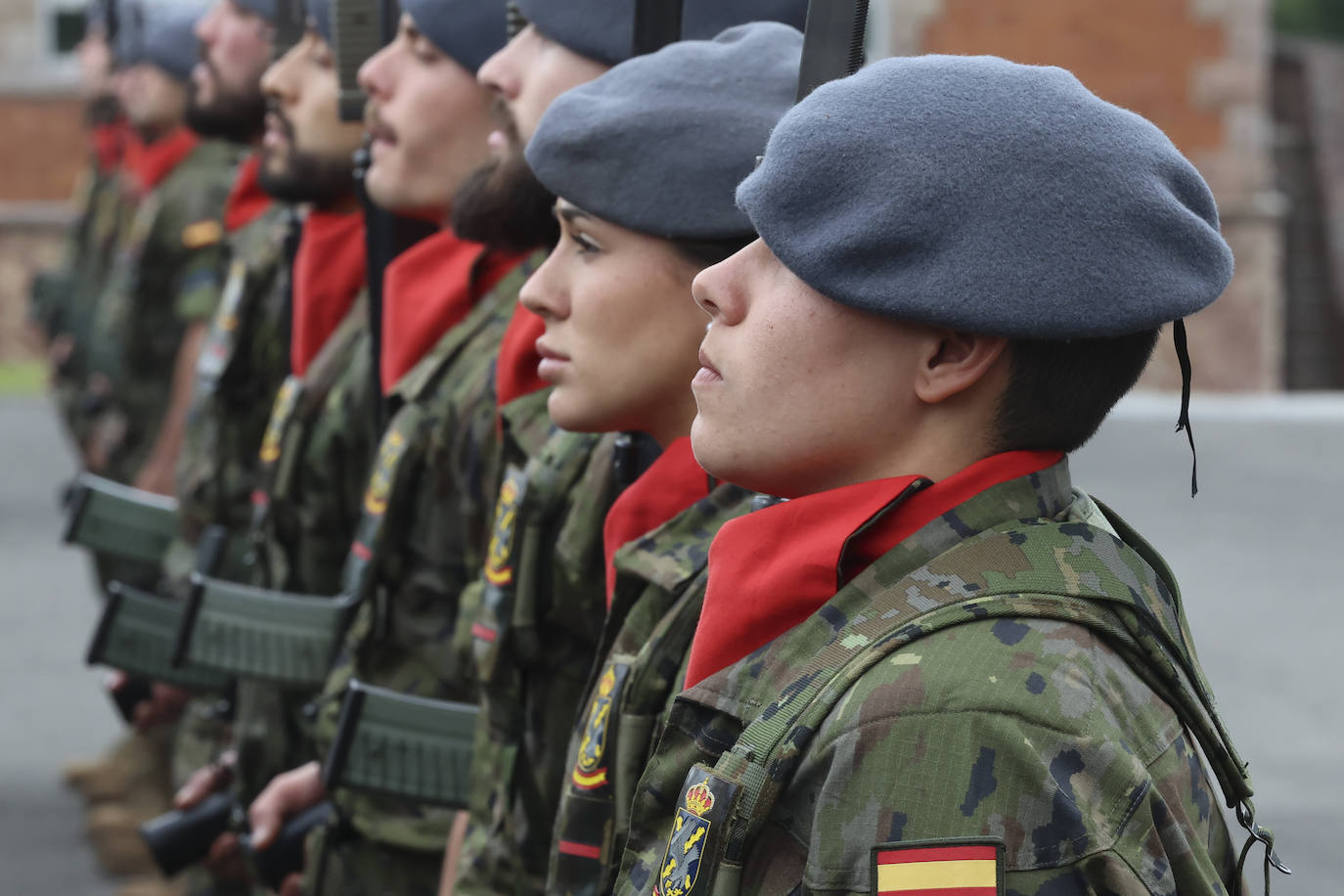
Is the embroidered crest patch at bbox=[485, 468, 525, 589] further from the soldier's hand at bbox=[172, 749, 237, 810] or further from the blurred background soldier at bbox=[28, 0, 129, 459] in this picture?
the blurred background soldier at bbox=[28, 0, 129, 459]

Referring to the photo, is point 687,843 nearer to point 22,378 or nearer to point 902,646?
point 902,646

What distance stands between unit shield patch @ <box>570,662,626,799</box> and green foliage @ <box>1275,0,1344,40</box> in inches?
1120

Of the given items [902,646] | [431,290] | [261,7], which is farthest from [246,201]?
[902,646]

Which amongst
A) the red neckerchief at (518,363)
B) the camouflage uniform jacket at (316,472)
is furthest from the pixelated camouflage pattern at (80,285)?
the red neckerchief at (518,363)

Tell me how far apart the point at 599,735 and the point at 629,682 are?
0.09 metres

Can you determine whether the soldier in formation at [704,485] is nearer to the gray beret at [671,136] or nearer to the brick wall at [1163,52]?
the gray beret at [671,136]

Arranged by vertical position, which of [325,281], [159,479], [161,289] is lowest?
[159,479]

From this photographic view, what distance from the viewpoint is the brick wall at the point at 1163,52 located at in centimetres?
1340

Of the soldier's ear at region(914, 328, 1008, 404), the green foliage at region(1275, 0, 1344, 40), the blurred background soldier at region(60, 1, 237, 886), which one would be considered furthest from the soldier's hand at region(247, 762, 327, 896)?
the green foliage at region(1275, 0, 1344, 40)

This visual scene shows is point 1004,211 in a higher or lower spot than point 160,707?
higher

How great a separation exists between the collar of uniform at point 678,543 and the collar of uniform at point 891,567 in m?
0.45

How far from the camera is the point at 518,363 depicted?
2.75 meters

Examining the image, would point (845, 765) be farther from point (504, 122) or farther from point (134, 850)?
point (134, 850)

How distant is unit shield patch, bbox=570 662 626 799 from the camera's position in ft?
6.52
